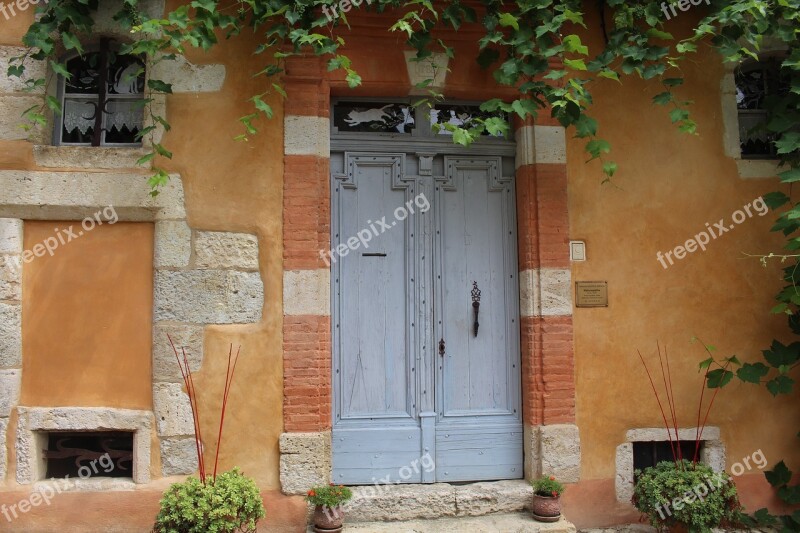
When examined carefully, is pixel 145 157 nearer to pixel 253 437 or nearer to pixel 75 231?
pixel 75 231

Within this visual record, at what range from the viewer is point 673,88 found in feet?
14.1

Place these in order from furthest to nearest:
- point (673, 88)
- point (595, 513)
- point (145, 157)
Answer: point (673, 88) < point (595, 513) < point (145, 157)

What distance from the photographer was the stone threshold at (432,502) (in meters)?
3.85

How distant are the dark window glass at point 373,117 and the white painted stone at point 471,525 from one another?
266cm

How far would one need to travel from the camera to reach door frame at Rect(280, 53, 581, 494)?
384 cm

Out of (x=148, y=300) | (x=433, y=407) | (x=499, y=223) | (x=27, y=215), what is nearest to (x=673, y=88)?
(x=499, y=223)

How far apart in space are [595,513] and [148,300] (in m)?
3.29

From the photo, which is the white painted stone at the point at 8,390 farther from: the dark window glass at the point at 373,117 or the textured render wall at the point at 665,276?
the textured render wall at the point at 665,276

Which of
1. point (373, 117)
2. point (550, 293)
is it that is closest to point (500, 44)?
point (373, 117)

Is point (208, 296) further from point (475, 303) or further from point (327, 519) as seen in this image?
point (475, 303)

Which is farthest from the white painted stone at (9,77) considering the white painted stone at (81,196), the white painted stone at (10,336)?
the white painted stone at (10,336)

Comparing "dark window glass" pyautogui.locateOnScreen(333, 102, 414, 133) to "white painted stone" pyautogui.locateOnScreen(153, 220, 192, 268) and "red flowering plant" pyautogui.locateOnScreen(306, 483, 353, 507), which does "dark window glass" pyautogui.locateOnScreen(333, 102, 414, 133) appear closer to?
"white painted stone" pyautogui.locateOnScreen(153, 220, 192, 268)

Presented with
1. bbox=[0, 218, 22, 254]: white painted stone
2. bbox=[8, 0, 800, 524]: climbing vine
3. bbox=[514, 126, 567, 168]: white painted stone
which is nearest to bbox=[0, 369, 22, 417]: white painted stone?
bbox=[0, 218, 22, 254]: white painted stone

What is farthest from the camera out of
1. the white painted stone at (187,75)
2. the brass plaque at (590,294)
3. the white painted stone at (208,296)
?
the brass plaque at (590,294)
